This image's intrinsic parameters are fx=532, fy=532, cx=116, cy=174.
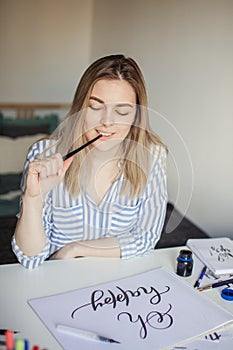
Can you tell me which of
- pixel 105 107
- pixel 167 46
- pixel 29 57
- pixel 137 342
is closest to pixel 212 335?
pixel 137 342

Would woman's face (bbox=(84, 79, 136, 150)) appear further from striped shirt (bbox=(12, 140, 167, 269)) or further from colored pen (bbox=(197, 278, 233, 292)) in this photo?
colored pen (bbox=(197, 278, 233, 292))

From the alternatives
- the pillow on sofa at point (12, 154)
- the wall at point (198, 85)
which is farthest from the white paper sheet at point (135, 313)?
the pillow on sofa at point (12, 154)

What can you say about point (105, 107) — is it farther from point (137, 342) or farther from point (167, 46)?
point (167, 46)

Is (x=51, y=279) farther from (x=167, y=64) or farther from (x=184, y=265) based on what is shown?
(x=167, y=64)

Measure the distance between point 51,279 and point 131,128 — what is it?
1.25 feet

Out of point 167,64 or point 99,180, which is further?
point 167,64

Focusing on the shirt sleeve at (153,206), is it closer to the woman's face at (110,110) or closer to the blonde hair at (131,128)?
the blonde hair at (131,128)

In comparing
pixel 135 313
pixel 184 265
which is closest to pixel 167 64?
pixel 184 265

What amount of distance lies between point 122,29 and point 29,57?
0.64 m

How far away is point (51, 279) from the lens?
109 centimetres

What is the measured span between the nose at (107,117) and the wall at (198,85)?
0.98 ft

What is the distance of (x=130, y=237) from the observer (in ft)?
4.21

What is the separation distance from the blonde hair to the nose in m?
0.05

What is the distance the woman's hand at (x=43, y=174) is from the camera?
1.08m
